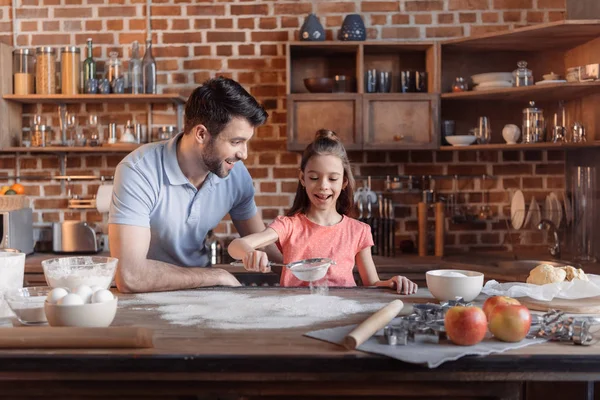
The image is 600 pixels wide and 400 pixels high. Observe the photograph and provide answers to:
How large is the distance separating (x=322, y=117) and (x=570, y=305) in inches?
83.9

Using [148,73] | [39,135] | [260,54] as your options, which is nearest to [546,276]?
[260,54]

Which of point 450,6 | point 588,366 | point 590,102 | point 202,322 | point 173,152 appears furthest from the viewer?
point 450,6

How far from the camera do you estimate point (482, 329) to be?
1.37 metres

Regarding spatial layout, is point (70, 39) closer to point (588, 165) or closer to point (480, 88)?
point (480, 88)

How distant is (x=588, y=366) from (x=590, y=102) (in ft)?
8.59

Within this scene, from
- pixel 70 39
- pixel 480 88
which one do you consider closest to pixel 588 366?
pixel 480 88

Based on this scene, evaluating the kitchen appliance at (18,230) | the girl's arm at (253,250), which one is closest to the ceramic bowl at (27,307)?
the girl's arm at (253,250)

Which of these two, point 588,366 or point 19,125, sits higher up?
point 19,125

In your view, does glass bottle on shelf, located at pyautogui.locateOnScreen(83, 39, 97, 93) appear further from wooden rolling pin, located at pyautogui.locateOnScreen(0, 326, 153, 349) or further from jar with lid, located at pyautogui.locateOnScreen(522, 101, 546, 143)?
wooden rolling pin, located at pyautogui.locateOnScreen(0, 326, 153, 349)

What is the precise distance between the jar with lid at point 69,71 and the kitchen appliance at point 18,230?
2.36 feet

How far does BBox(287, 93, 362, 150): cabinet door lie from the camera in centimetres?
364

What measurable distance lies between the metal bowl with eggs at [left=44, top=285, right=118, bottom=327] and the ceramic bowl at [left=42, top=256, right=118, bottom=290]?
0.13m

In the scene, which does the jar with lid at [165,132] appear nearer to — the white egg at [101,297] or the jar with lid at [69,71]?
the jar with lid at [69,71]

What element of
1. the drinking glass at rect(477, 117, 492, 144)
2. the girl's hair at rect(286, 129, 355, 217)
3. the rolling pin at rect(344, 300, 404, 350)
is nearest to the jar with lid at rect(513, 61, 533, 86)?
the drinking glass at rect(477, 117, 492, 144)
